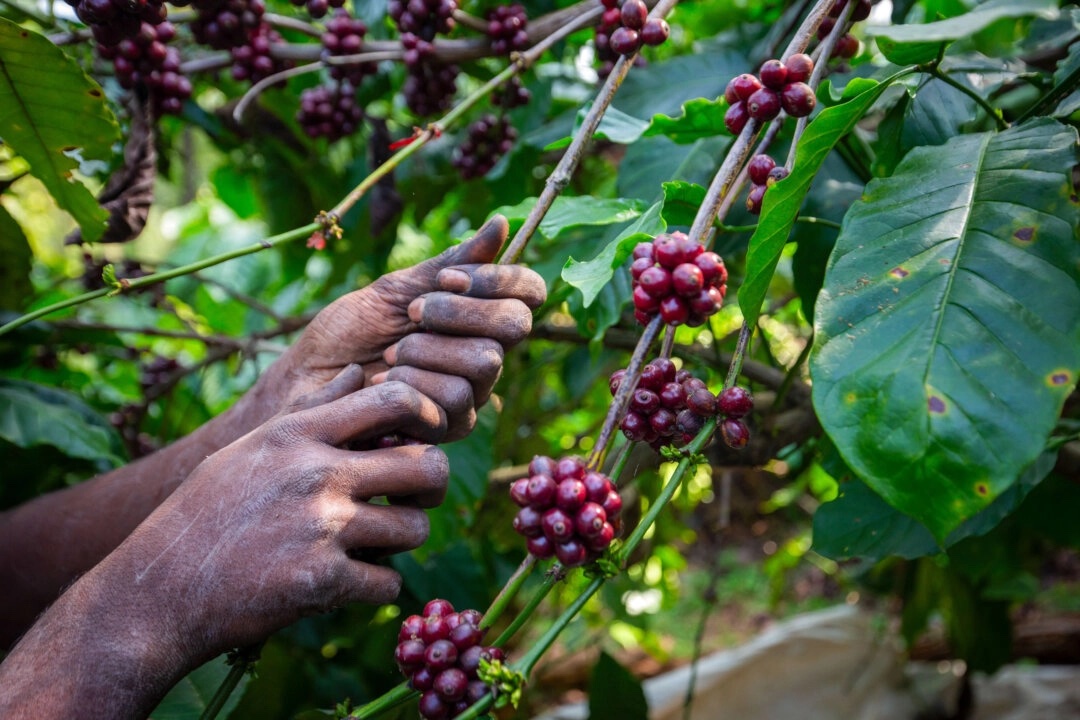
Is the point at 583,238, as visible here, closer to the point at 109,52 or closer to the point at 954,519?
the point at 109,52

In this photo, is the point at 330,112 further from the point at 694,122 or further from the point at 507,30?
the point at 694,122

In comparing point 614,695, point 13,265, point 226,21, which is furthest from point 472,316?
point 13,265

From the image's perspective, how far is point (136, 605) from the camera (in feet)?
3.26

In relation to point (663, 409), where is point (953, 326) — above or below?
above

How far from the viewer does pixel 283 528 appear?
982 millimetres

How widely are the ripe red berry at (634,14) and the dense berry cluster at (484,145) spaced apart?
2.71 ft

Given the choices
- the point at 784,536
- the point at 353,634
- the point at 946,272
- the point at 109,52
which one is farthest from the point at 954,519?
the point at 784,536

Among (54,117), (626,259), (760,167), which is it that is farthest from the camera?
(626,259)

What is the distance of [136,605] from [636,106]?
57.3 inches

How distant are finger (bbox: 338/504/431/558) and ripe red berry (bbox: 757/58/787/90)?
2.33ft

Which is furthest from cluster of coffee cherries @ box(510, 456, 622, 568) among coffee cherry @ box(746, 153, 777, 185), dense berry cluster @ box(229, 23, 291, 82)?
dense berry cluster @ box(229, 23, 291, 82)

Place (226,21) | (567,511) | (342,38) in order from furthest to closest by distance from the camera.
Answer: (342,38), (226,21), (567,511)

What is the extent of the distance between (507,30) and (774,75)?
36.5 inches

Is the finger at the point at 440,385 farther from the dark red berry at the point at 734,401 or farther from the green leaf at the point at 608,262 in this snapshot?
the dark red berry at the point at 734,401
